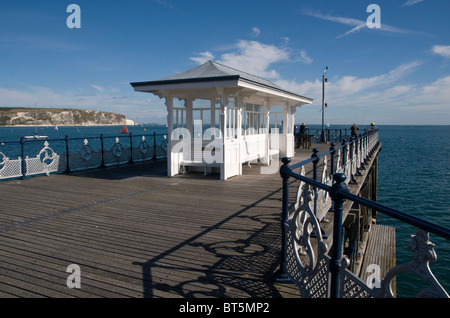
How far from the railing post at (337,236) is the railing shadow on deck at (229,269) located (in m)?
0.96

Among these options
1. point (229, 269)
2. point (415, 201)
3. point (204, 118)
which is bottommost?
point (415, 201)

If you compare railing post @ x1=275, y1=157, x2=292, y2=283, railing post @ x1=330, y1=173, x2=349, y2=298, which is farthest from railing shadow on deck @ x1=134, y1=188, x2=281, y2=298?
railing post @ x1=330, y1=173, x2=349, y2=298

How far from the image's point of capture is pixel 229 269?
4012mm

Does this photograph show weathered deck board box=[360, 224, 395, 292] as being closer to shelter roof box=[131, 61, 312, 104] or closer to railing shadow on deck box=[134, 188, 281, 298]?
shelter roof box=[131, 61, 312, 104]

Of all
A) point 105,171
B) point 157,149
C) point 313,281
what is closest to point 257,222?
Answer: point 313,281

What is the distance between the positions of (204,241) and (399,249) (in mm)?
11942

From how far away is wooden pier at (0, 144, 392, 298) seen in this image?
364 centimetres

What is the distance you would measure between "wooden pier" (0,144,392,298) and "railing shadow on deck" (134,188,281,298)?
0.01 meters

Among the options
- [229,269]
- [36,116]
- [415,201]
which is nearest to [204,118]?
[229,269]

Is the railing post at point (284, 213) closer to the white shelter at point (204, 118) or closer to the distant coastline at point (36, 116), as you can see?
the white shelter at point (204, 118)

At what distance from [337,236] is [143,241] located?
329 centimetres

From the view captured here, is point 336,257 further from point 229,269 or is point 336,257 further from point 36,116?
point 36,116

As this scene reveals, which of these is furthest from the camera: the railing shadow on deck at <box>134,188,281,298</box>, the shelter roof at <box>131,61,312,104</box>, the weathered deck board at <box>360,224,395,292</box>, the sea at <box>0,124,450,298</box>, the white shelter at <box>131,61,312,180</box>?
the sea at <box>0,124,450,298</box>

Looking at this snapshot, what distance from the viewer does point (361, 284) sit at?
95.0 inches
